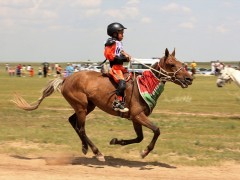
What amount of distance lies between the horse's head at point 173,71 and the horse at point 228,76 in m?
9.03

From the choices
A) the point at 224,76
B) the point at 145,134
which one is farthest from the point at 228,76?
the point at 145,134

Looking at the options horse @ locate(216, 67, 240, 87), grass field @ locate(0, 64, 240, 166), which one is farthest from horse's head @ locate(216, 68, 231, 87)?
grass field @ locate(0, 64, 240, 166)

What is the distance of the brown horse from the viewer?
9367 millimetres

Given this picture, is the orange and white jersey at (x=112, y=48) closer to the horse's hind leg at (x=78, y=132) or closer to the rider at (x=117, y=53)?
the rider at (x=117, y=53)

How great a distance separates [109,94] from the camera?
31.8 feet

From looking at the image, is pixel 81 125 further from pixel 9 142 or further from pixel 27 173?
pixel 9 142

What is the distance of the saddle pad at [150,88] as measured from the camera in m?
9.37

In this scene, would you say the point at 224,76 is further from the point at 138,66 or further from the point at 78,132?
the point at 138,66

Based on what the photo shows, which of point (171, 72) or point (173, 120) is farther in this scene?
point (173, 120)

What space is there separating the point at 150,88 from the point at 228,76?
980 cm

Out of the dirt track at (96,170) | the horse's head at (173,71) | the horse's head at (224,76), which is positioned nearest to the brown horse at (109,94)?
the horse's head at (173,71)

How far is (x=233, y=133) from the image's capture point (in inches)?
546

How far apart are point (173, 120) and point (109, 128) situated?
11.0 ft

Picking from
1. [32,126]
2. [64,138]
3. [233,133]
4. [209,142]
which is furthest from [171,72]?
[32,126]
